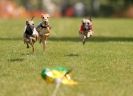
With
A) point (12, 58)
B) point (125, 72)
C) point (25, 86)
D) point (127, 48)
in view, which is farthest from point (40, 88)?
point (127, 48)

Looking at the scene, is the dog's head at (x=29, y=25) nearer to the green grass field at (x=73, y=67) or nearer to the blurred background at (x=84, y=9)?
the green grass field at (x=73, y=67)

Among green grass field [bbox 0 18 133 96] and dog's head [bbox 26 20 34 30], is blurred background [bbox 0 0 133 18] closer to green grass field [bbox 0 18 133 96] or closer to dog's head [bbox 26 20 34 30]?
green grass field [bbox 0 18 133 96]

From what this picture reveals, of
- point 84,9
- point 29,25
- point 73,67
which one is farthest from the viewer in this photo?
point 84,9

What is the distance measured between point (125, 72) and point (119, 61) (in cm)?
266

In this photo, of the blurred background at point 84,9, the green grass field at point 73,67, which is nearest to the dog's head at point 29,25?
the green grass field at point 73,67

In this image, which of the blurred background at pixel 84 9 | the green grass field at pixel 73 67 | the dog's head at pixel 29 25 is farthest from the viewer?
the blurred background at pixel 84 9

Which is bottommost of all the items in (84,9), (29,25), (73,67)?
(84,9)

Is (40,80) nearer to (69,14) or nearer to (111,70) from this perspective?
(111,70)

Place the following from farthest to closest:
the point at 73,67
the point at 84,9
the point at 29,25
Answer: the point at 84,9 < the point at 29,25 < the point at 73,67

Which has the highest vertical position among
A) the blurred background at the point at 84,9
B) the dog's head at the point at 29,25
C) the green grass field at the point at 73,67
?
the dog's head at the point at 29,25

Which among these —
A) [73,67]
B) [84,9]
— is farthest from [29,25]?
[84,9]

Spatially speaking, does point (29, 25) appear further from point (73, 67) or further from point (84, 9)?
point (84, 9)

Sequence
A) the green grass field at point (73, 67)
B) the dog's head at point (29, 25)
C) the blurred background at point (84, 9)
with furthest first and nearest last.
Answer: the blurred background at point (84, 9) → the dog's head at point (29, 25) → the green grass field at point (73, 67)

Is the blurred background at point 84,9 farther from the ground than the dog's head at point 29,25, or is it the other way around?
the dog's head at point 29,25
